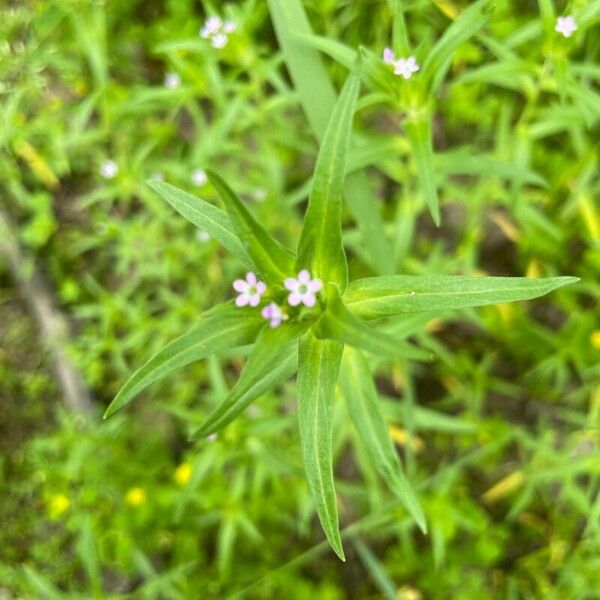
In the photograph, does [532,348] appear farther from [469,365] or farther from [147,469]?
[147,469]

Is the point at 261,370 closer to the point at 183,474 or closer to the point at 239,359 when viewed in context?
the point at 183,474

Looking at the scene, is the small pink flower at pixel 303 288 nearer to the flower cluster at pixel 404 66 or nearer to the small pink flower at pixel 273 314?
the small pink flower at pixel 273 314

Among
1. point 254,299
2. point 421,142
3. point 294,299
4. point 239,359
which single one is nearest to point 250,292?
point 254,299

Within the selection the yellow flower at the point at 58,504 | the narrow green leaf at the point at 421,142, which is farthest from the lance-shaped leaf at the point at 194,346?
the yellow flower at the point at 58,504

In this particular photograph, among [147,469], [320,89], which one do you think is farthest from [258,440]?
[320,89]

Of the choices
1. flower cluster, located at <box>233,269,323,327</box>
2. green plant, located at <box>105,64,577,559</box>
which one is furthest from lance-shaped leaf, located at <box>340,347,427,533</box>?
flower cluster, located at <box>233,269,323,327</box>

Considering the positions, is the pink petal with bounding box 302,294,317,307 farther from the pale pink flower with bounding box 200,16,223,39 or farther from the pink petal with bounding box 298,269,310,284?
the pale pink flower with bounding box 200,16,223,39
